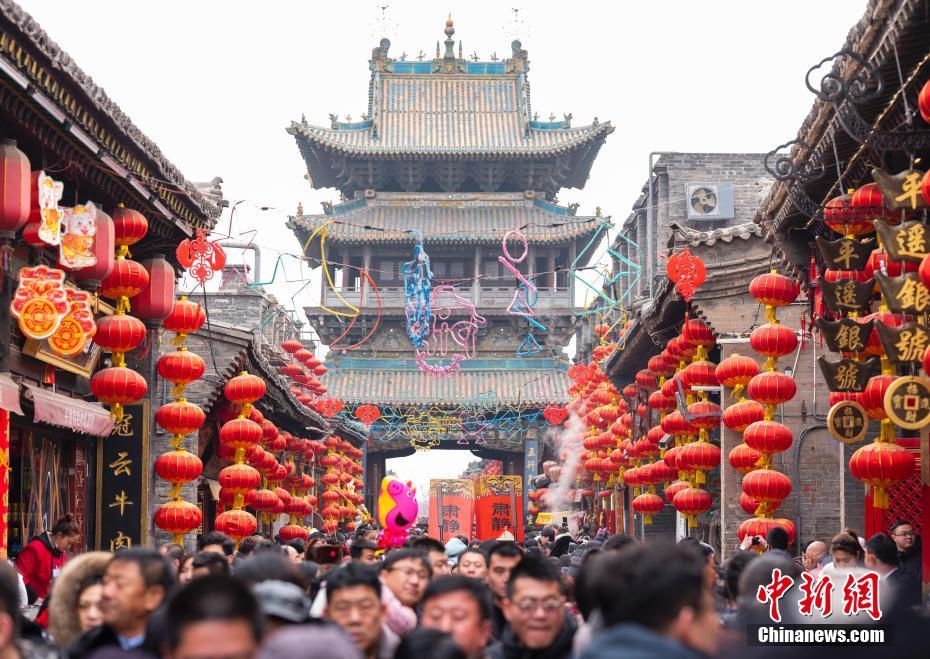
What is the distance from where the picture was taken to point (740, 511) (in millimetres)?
18078

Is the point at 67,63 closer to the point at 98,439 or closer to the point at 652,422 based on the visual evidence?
the point at 98,439

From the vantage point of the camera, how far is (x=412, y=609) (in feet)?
22.3

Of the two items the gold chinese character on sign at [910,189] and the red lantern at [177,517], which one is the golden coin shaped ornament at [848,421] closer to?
Answer: the gold chinese character on sign at [910,189]

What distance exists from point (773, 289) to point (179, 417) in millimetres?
6209

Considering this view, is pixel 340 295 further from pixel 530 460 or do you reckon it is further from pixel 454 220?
pixel 530 460

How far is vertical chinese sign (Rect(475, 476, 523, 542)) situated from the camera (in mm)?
33594

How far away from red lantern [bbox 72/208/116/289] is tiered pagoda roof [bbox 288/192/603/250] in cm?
2965

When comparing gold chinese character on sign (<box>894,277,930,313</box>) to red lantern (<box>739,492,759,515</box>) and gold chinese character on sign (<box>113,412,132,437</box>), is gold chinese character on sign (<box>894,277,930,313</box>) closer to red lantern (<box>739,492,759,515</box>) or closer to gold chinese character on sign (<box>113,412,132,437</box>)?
red lantern (<box>739,492,759,515</box>)

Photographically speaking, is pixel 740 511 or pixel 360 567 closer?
pixel 360 567

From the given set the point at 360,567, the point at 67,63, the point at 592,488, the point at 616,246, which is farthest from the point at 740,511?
the point at 616,246

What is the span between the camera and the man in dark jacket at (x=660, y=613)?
137 inches

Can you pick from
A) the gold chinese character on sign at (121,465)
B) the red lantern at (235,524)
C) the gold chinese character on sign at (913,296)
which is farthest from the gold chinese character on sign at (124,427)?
the gold chinese character on sign at (913,296)

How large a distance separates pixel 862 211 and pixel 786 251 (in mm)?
3557

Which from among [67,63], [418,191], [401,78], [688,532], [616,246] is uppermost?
[401,78]
